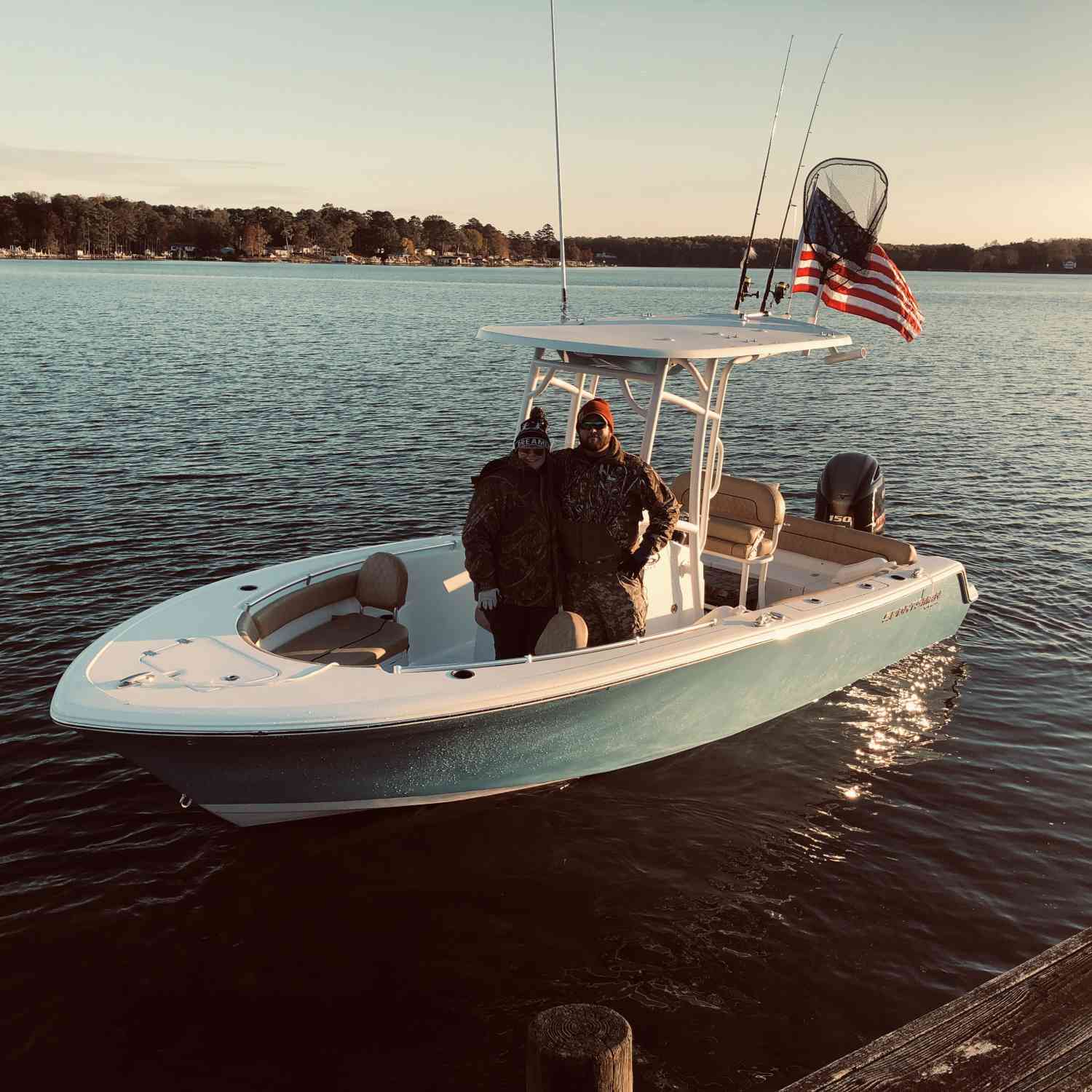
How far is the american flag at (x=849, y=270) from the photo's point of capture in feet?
27.8

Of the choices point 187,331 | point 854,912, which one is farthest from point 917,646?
point 187,331

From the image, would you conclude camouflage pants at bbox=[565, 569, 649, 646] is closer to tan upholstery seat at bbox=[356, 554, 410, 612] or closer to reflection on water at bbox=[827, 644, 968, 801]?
tan upholstery seat at bbox=[356, 554, 410, 612]

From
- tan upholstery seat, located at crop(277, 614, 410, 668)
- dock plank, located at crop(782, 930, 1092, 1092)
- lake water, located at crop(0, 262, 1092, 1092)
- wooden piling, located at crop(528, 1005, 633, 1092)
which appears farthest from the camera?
tan upholstery seat, located at crop(277, 614, 410, 668)

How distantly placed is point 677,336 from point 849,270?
2255 mm

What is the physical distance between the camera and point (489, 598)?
6379mm

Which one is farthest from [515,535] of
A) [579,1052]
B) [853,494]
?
[853,494]

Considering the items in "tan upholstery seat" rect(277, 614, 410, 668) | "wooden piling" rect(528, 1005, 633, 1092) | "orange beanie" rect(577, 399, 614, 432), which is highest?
"orange beanie" rect(577, 399, 614, 432)

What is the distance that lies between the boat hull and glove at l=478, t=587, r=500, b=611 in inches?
32.2

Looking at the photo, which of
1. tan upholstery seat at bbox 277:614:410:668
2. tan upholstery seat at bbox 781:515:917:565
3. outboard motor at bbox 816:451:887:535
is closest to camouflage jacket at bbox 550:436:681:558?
tan upholstery seat at bbox 277:614:410:668

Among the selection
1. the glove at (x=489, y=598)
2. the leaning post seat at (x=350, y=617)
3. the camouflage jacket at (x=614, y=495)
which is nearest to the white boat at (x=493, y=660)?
the leaning post seat at (x=350, y=617)

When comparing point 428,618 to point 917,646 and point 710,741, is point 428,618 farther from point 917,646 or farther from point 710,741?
point 917,646

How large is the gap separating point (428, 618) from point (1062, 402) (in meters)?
25.5

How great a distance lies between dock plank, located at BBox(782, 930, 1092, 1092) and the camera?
125 inches

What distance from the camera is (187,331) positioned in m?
42.1
